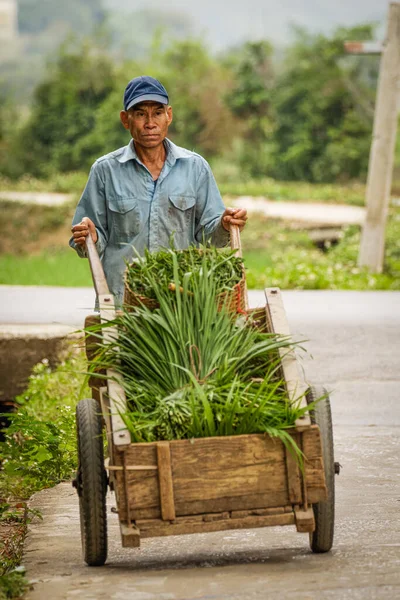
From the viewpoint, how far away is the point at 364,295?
1105 centimetres

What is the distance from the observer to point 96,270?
15.2ft

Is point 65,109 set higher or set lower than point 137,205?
lower

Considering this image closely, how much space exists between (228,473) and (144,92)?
1.90 meters

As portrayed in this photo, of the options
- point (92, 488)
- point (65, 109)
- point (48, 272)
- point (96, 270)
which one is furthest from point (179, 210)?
point (65, 109)

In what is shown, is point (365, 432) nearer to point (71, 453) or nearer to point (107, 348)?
point (71, 453)

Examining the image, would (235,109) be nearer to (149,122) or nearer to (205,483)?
(149,122)

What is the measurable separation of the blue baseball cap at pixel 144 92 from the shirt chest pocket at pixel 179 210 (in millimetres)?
456

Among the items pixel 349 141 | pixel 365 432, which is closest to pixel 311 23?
pixel 349 141

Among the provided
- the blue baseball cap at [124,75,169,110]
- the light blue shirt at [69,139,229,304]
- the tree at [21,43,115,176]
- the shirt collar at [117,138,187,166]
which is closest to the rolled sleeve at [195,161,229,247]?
the light blue shirt at [69,139,229,304]

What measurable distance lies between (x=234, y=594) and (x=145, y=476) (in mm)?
498

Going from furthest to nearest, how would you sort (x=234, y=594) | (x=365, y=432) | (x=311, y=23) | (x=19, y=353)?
(x=311, y=23), (x=19, y=353), (x=365, y=432), (x=234, y=594)

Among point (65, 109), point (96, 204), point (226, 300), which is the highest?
point (96, 204)

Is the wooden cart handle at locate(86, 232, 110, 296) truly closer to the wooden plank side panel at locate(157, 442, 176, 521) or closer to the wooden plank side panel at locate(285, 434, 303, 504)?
the wooden plank side panel at locate(157, 442, 176, 521)

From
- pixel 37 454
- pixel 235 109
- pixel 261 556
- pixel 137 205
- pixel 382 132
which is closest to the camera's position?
pixel 261 556
